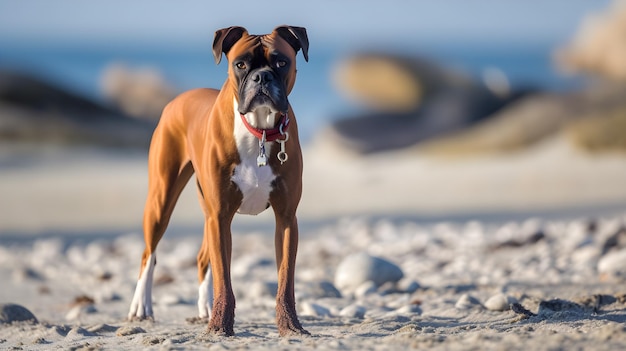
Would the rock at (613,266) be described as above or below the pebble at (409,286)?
above

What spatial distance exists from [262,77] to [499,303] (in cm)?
212

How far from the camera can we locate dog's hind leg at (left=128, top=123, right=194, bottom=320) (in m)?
5.58

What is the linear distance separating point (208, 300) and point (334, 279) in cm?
195

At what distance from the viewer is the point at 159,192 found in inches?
221

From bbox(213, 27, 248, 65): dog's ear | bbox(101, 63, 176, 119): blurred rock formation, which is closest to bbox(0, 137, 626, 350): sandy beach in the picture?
bbox(213, 27, 248, 65): dog's ear

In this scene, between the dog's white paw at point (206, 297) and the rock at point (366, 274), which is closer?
the dog's white paw at point (206, 297)

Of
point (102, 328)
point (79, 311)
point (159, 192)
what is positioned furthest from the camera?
point (79, 311)

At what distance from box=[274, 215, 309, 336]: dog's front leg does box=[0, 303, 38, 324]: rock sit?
182 centimetres

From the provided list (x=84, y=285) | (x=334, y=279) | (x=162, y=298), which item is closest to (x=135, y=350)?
(x=162, y=298)

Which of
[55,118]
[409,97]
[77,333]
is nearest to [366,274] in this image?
[77,333]

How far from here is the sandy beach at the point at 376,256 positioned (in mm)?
4789

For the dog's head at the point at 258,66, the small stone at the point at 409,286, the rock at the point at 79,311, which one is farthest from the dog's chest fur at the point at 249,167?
the small stone at the point at 409,286

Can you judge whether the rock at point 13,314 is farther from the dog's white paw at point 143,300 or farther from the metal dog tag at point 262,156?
the metal dog tag at point 262,156

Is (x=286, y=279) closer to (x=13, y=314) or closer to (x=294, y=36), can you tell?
(x=294, y=36)
